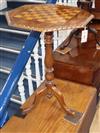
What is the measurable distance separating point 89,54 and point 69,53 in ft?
0.55

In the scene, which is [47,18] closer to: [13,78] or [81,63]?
[13,78]

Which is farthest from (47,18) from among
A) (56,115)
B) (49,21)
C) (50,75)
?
(56,115)

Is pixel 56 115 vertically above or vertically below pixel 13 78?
below

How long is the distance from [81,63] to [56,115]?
1.71ft

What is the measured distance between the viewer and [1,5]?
10.3 feet

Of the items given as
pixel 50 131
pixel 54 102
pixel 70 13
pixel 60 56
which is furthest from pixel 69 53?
pixel 50 131

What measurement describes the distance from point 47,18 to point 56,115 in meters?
0.62

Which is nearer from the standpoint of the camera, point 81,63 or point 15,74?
point 15,74

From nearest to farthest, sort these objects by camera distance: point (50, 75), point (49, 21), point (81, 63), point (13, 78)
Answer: point (49, 21), point (50, 75), point (13, 78), point (81, 63)

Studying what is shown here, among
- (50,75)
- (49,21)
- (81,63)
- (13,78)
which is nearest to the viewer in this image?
(49,21)

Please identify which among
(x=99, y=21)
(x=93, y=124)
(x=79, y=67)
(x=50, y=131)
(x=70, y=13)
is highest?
(x=70, y=13)

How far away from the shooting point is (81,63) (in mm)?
1790

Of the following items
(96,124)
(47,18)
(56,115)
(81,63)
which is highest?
(47,18)

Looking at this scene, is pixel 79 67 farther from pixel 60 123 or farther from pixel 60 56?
pixel 60 123
